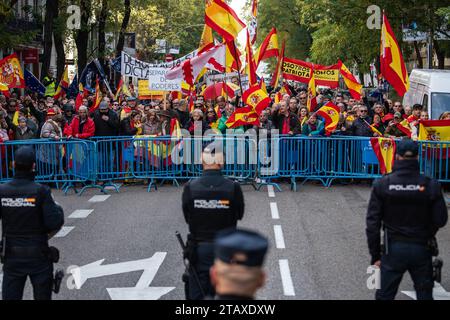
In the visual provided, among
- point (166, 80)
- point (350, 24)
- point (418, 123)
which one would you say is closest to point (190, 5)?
point (350, 24)

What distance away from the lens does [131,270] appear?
9891 mm

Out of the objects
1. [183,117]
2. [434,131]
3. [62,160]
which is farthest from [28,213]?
[183,117]

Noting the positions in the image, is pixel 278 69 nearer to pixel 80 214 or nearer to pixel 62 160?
pixel 62 160

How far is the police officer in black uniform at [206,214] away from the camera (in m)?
6.83

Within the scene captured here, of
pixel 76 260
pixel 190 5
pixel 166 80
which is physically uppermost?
pixel 190 5

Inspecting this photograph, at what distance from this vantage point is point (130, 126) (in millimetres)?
18312

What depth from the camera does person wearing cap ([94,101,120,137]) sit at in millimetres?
18203

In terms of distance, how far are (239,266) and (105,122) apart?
14.5 meters

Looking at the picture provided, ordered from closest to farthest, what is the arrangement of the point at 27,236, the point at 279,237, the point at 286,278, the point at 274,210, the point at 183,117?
the point at 27,236 < the point at 286,278 < the point at 279,237 < the point at 274,210 < the point at 183,117

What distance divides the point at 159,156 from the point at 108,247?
20.0ft

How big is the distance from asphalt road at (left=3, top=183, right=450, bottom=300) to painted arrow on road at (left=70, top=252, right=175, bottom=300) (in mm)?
23

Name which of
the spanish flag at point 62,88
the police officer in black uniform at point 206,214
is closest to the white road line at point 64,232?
the police officer in black uniform at point 206,214

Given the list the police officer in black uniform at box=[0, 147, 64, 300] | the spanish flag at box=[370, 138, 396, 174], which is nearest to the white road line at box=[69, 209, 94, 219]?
the spanish flag at box=[370, 138, 396, 174]
